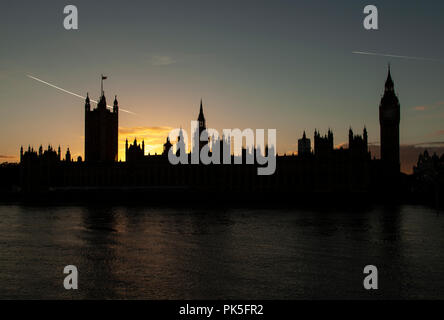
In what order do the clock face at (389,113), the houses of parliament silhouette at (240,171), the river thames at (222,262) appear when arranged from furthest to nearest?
the clock face at (389,113) → the houses of parliament silhouette at (240,171) → the river thames at (222,262)

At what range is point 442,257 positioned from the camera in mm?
16391

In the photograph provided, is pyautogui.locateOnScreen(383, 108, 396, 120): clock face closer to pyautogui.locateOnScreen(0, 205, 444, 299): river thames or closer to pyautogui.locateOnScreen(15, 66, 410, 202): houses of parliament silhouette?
pyautogui.locateOnScreen(15, 66, 410, 202): houses of parliament silhouette

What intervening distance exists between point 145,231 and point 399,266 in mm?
14049

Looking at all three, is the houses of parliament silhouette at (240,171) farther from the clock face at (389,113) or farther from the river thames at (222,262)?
the river thames at (222,262)

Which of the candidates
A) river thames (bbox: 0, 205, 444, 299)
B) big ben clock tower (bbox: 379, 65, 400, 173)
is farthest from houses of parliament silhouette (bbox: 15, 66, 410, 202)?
river thames (bbox: 0, 205, 444, 299)

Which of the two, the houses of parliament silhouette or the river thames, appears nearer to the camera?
the river thames

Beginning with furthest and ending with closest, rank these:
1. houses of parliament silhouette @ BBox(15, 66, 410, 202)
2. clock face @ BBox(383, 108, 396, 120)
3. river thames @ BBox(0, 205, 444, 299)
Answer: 1. clock face @ BBox(383, 108, 396, 120)
2. houses of parliament silhouette @ BBox(15, 66, 410, 202)
3. river thames @ BBox(0, 205, 444, 299)

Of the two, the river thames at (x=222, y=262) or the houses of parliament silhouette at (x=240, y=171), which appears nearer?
the river thames at (x=222, y=262)

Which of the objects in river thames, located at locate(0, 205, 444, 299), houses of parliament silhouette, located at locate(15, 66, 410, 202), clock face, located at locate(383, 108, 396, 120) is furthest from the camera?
clock face, located at locate(383, 108, 396, 120)

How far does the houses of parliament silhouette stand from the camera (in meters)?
78.8

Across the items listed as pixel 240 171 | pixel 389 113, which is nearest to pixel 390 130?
pixel 389 113

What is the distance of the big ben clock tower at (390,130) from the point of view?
80.9 metres

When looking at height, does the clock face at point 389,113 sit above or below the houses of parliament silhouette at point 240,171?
above

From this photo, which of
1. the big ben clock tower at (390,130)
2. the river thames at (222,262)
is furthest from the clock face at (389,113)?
the river thames at (222,262)
